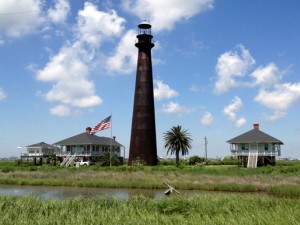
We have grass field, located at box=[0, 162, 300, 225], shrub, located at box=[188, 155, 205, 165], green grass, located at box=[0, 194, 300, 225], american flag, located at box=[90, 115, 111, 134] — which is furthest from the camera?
shrub, located at box=[188, 155, 205, 165]

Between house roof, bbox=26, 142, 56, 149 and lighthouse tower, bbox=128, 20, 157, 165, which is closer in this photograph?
lighthouse tower, bbox=128, 20, 157, 165

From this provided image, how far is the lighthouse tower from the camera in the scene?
62.1 metres

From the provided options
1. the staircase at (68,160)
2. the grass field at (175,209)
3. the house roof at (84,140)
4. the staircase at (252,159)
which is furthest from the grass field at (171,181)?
the house roof at (84,140)

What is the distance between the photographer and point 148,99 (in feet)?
207

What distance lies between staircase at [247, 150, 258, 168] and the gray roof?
1.76 metres

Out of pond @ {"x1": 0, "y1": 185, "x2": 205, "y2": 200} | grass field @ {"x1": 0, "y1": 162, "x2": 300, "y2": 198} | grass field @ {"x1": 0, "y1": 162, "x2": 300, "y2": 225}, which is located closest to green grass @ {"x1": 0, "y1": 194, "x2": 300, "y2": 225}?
grass field @ {"x1": 0, "y1": 162, "x2": 300, "y2": 225}

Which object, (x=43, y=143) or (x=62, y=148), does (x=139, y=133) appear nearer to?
(x=62, y=148)

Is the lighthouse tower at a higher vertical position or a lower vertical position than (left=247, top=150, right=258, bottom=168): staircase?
higher

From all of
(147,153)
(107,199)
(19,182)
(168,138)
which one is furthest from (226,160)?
(107,199)

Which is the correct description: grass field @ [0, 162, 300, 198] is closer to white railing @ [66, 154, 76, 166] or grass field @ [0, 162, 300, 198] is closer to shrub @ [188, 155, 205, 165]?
white railing @ [66, 154, 76, 166]

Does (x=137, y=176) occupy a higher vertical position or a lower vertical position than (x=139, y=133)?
lower

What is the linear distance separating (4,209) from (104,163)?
49.9 m

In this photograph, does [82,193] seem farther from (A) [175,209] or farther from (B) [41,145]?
(B) [41,145]

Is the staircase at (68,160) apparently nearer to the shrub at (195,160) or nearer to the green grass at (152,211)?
the shrub at (195,160)
